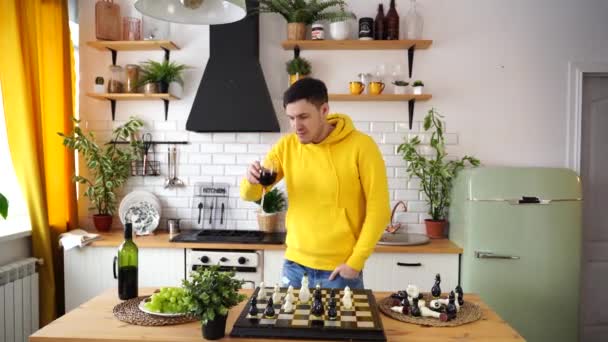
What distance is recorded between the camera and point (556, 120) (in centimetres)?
366

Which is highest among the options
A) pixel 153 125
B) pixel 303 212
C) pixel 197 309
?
pixel 153 125

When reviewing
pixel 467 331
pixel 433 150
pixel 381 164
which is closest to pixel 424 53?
pixel 433 150

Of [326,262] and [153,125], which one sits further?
[153,125]

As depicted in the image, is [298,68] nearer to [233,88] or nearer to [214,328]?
[233,88]

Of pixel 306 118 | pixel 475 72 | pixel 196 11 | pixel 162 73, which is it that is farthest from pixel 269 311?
pixel 475 72

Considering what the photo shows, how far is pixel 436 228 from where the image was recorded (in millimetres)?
3539

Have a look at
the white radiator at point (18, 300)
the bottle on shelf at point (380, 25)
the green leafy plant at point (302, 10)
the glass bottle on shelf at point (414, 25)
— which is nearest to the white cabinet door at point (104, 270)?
the white radiator at point (18, 300)

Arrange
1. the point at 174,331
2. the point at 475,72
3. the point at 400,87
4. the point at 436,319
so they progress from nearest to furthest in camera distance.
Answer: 1. the point at 174,331
2. the point at 436,319
3. the point at 400,87
4. the point at 475,72

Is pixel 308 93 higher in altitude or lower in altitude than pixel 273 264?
higher

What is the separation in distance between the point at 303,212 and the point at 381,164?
40 centimetres

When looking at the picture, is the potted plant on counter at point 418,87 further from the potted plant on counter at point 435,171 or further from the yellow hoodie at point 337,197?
the yellow hoodie at point 337,197

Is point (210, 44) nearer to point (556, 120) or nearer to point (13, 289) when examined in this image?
point (13, 289)

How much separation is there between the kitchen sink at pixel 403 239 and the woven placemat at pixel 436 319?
4.41 ft

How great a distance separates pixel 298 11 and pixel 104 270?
7.30 ft
